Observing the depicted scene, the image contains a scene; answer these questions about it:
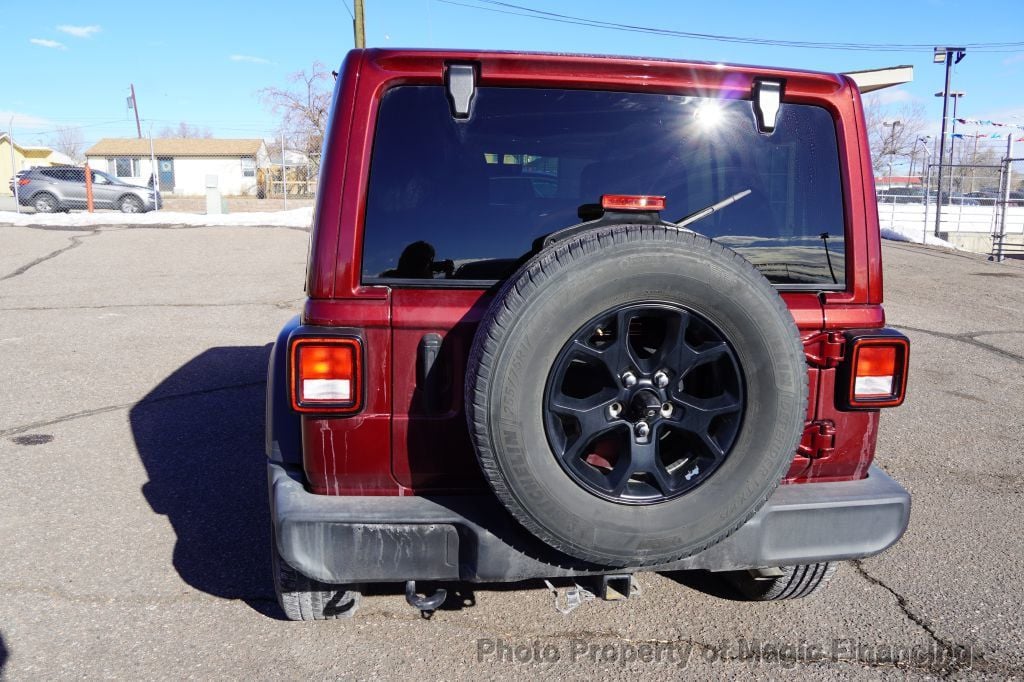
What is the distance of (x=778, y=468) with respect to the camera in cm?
235

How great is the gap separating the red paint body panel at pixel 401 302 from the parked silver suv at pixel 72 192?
82.2 feet

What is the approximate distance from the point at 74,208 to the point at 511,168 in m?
26.7

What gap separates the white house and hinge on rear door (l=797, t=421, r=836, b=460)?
172ft

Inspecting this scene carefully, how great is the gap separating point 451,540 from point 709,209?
1305 millimetres

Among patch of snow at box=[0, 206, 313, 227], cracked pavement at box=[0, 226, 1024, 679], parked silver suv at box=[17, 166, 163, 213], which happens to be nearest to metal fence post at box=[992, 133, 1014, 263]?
cracked pavement at box=[0, 226, 1024, 679]

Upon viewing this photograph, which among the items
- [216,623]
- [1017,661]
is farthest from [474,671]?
[1017,661]

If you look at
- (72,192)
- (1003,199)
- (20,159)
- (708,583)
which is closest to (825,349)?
(708,583)

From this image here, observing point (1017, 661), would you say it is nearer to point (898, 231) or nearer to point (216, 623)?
point (216, 623)

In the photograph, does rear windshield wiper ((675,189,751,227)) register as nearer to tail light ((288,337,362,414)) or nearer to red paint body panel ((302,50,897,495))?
red paint body panel ((302,50,897,495))

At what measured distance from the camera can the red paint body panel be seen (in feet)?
8.14

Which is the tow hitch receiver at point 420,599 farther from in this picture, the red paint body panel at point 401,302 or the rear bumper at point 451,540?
the red paint body panel at point 401,302

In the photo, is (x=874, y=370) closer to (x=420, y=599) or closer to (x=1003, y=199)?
(x=420, y=599)

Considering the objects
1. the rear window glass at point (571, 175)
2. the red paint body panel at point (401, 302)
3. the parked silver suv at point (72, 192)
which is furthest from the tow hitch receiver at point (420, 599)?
the parked silver suv at point (72, 192)

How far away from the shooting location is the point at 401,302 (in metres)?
2.49
